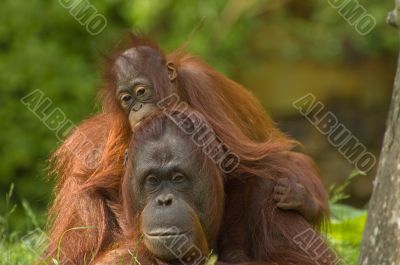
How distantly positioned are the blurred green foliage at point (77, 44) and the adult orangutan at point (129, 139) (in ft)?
16.3

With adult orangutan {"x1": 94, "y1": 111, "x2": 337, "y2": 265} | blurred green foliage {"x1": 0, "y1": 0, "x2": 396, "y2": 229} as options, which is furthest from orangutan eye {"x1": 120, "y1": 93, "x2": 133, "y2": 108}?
blurred green foliage {"x1": 0, "y1": 0, "x2": 396, "y2": 229}

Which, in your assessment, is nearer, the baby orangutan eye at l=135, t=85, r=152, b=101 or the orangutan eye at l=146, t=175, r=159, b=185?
the orangutan eye at l=146, t=175, r=159, b=185

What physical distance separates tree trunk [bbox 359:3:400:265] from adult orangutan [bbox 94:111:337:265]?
0.30m

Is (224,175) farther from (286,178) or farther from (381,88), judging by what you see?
(381,88)

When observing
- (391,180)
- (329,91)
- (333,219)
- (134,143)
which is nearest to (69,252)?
(134,143)

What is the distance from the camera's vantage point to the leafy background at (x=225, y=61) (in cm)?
1151

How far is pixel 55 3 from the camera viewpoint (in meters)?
11.9

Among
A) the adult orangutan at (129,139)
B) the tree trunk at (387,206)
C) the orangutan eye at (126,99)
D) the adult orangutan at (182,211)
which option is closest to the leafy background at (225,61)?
the adult orangutan at (129,139)

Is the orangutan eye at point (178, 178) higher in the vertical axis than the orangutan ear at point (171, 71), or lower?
lower

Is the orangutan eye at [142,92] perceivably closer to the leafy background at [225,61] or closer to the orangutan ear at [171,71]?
the orangutan ear at [171,71]

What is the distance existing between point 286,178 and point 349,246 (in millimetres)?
1460

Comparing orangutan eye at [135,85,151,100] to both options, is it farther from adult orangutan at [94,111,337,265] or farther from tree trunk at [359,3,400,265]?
tree trunk at [359,3,400,265]

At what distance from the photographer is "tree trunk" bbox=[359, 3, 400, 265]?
4883mm

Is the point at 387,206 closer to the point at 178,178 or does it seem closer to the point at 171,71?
the point at 178,178
